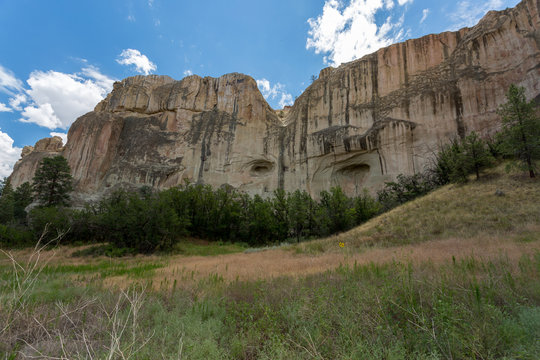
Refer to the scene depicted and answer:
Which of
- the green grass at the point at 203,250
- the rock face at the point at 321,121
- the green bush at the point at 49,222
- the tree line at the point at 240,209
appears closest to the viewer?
the tree line at the point at 240,209

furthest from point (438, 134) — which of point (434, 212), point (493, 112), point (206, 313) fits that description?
point (206, 313)

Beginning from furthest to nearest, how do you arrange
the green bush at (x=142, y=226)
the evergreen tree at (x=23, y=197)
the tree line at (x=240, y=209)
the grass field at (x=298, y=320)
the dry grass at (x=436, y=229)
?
1. the evergreen tree at (x=23, y=197)
2. the green bush at (x=142, y=226)
3. the tree line at (x=240, y=209)
4. the dry grass at (x=436, y=229)
5. the grass field at (x=298, y=320)

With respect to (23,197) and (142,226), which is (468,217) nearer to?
(142,226)

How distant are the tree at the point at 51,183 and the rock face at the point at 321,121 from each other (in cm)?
390

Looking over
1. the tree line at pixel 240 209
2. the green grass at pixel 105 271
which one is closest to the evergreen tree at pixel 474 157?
the tree line at pixel 240 209

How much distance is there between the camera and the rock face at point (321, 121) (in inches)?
922

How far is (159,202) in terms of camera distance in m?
18.5

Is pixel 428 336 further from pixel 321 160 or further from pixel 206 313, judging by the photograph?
pixel 321 160

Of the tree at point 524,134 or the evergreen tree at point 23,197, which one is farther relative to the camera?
the evergreen tree at point 23,197

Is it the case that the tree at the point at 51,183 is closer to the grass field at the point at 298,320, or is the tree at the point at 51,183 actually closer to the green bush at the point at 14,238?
the green bush at the point at 14,238

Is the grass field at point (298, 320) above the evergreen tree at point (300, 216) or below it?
below

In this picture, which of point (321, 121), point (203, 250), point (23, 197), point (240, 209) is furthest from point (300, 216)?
point (23, 197)

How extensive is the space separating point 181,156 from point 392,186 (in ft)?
92.6

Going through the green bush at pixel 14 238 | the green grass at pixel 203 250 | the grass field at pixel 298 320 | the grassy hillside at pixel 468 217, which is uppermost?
the grassy hillside at pixel 468 217
